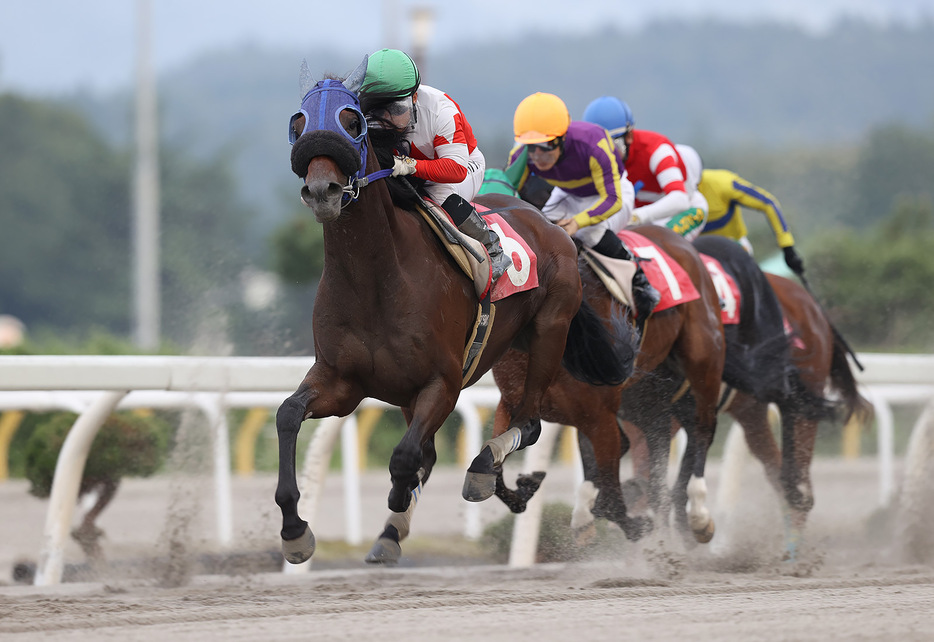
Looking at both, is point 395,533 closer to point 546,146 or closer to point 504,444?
point 504,444

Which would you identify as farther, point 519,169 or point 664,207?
point 664,207

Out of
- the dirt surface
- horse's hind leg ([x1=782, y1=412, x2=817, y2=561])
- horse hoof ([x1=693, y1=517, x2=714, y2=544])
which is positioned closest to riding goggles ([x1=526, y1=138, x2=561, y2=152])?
the dirt surface

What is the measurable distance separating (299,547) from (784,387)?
3423 millimetres

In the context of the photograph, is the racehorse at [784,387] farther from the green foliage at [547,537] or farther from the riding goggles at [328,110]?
the riding goggles at [328,110]

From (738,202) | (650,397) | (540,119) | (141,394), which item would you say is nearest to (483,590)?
(650,397)

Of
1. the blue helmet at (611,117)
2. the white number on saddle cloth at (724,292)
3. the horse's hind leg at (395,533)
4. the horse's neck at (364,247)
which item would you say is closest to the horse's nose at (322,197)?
the horse's neck at (364,247)

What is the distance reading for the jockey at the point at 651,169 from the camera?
6.12 metres

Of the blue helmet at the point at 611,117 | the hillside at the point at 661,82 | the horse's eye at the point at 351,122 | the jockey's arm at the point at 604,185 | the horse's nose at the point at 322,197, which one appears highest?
the horse's eye at the point at 351,122

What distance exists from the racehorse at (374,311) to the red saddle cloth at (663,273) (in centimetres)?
133

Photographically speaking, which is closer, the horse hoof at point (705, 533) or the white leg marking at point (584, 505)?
the white leg marking at point (584, 505)

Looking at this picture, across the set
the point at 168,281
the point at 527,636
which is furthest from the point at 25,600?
the point at 168,281

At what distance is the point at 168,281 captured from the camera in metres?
30.9

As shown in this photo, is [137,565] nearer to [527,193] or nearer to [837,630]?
[527,193]

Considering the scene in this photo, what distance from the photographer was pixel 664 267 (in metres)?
5.68
